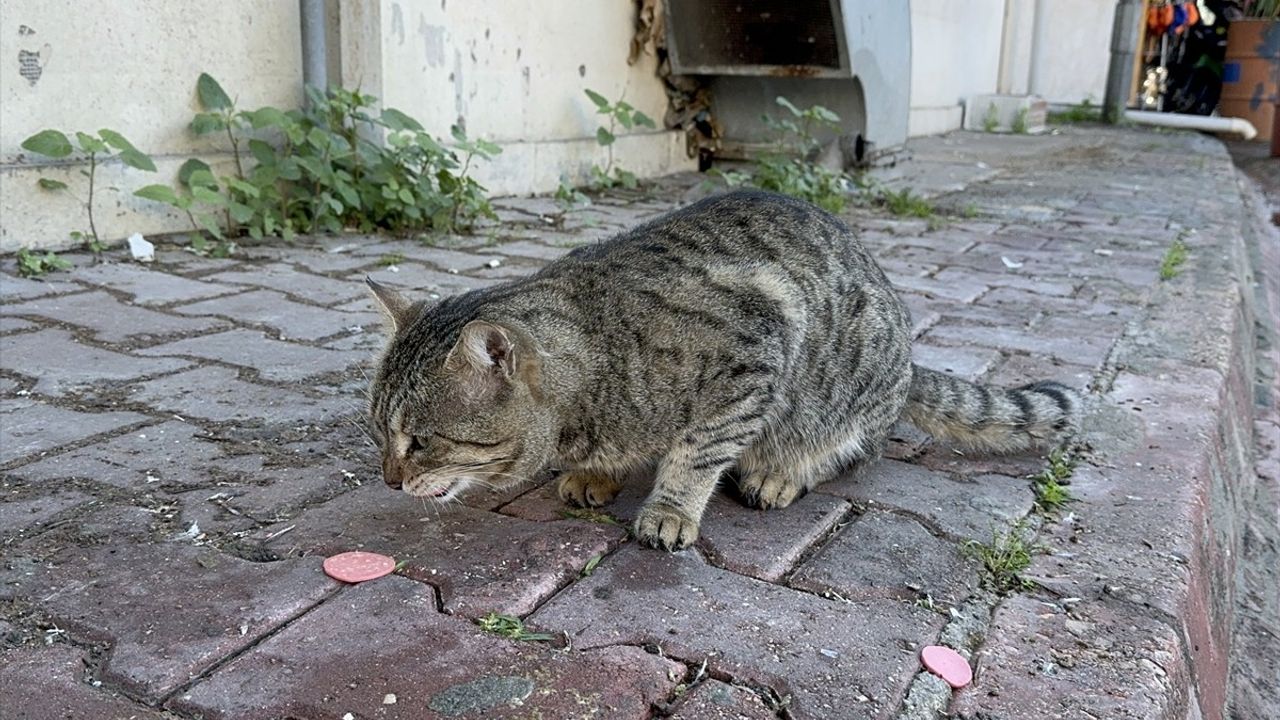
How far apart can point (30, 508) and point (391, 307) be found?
85cm

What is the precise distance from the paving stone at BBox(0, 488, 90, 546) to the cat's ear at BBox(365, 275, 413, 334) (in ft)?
2.42

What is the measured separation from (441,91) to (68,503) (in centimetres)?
408

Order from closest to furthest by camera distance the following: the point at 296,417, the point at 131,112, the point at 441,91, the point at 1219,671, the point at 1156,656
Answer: the point at 1156,656
the point at 1219,671
the point at 296,417
the point at 131,112
the point at 441,91

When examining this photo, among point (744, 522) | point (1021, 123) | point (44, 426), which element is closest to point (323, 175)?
point (44, 426)

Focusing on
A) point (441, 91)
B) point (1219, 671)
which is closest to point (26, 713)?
point (1219, 671)

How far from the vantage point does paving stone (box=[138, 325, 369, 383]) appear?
3199mm

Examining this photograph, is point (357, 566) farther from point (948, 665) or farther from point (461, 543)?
point (948, 665)

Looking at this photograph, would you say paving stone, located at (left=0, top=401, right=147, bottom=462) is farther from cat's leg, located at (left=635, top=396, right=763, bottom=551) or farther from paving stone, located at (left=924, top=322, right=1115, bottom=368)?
paving stone, located at (left=924, top=322, right=1115, bottom=368)

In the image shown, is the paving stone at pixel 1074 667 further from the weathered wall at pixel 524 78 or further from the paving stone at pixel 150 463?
the weathered wall at pixel 524 78

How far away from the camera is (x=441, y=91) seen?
19.3ft

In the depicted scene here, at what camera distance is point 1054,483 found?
2.53 m

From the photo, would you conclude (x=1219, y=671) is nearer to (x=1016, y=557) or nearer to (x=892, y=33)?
(x=1016, y=557)

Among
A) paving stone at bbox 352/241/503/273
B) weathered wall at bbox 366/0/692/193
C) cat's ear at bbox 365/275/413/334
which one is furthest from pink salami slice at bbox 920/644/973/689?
weathered wall at bbox 366/0/692/193

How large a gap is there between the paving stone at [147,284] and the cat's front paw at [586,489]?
84.4 inches
